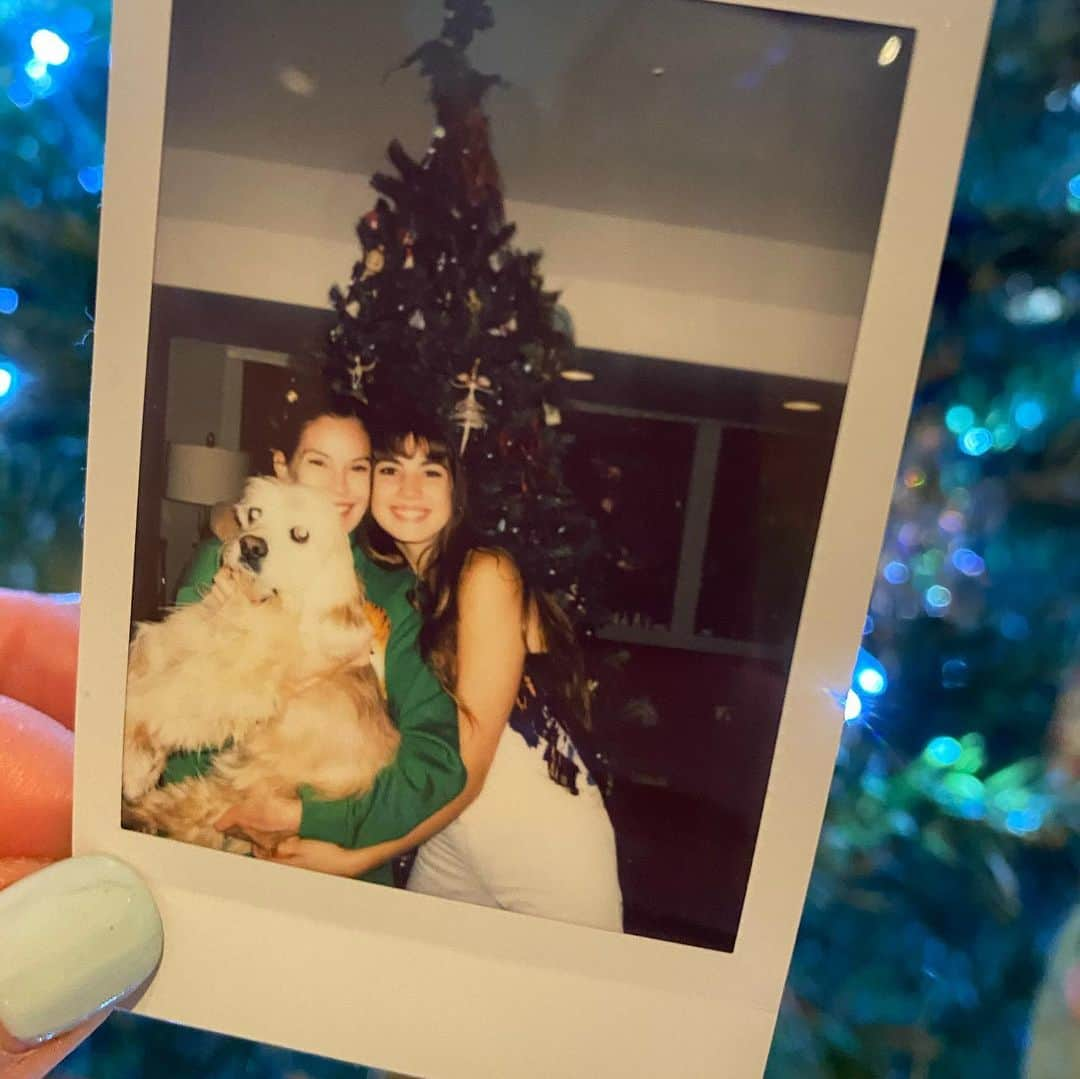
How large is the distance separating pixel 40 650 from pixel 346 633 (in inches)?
7.6

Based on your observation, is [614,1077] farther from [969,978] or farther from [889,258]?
[889,258]

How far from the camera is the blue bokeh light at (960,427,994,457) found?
1.19 feet

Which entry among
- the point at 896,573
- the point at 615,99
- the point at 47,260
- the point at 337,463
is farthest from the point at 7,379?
the point at 896,573

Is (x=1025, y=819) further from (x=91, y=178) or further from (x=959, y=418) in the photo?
(x=91, y=178)

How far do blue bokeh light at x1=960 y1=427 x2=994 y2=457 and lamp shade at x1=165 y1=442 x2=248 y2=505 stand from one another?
0.29 m

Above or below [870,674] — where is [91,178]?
above

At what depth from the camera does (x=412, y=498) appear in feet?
1.20

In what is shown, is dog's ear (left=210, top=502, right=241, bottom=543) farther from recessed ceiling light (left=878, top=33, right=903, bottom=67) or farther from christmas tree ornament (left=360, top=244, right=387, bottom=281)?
recessed ceiling light (left=878, top=33, right=903, bottom=67)

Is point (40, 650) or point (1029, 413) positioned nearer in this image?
point (1029, 413)

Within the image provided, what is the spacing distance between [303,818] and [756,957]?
0.66ft

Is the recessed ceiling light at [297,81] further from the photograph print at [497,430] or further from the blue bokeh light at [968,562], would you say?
the blue bokeh light at [968,562]

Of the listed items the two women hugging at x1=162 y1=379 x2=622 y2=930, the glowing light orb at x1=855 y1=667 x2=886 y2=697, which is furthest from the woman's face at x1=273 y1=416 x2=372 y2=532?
the glowing light orb at x1=855 y1=667 x2=886 y2=697

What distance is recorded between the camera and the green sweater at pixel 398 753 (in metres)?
0.38

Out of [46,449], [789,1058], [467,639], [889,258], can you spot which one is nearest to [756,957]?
[789,1058]
